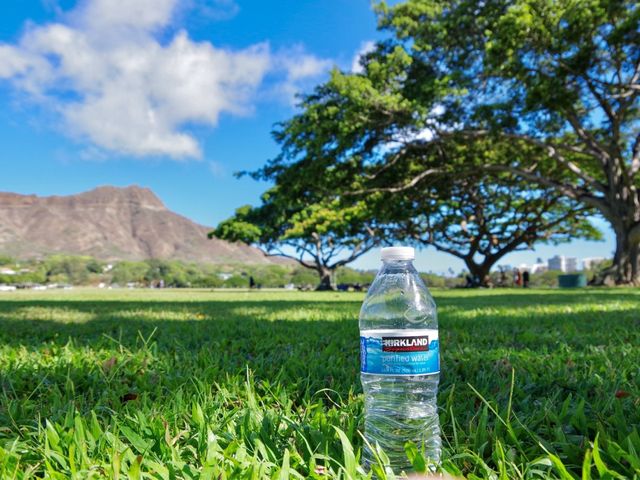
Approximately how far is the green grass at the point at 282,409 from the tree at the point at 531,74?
12506mm

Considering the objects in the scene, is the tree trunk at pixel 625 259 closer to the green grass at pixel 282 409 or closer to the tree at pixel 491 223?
the tree at pixel 491 223

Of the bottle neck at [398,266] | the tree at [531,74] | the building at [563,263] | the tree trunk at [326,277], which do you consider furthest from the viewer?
the building at [563,263]

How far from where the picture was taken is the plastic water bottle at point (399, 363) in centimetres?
142

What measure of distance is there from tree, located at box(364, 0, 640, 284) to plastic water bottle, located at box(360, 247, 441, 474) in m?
13.1

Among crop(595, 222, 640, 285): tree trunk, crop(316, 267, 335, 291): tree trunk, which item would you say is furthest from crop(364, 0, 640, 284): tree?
crop(316, 267, 335, 291): tree trunk

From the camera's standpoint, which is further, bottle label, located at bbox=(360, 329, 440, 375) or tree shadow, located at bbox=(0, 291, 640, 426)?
tree shadow, located at bbox=(0, 291, 640, 426)

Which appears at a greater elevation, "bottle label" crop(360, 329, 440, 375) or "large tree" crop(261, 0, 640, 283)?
"large tree" crop(261, 0, 640, 283)

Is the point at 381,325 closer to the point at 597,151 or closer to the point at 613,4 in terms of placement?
the point at 613,4

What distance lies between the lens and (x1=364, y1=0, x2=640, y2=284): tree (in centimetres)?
1354

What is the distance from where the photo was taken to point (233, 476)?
1252mm

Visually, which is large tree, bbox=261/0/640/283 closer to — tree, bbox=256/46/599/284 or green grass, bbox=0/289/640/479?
tree, bbox=256/46/599/284

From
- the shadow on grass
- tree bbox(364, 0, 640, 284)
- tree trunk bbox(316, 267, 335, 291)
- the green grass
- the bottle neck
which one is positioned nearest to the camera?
the green grass

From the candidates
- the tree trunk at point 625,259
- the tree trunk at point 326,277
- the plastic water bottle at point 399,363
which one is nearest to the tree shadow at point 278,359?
the plastic water bottle at point 399,363

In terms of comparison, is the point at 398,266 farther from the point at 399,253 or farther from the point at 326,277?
the point at 326,277
